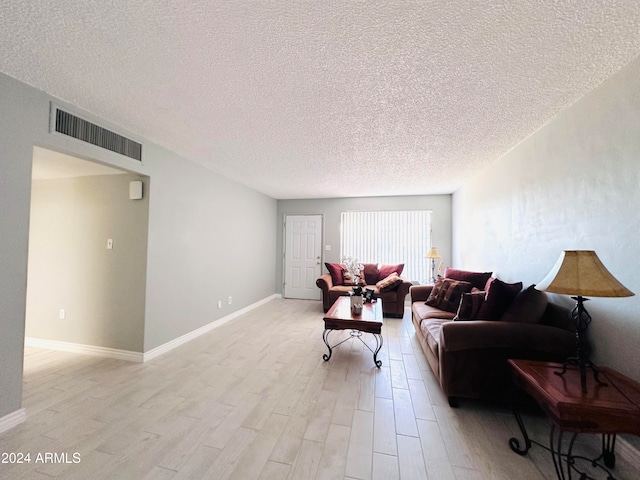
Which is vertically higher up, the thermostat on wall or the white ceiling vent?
the white ceiling vent

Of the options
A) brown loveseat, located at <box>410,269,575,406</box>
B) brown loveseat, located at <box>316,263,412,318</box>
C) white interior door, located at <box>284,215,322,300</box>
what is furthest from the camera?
white interior door, located at <box>284,215,322,300</box>

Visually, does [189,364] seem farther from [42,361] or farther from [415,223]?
[415,223]

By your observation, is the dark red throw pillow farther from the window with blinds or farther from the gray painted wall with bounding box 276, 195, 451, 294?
the gray painted wall with bounding box 276, 195, 451, 294

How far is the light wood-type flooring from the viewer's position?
142cm

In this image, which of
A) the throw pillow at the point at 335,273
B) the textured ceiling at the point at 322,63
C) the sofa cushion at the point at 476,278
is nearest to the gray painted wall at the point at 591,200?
the textured ceiling at the point at 322,63

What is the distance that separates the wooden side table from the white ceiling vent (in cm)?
374

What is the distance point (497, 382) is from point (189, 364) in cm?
285

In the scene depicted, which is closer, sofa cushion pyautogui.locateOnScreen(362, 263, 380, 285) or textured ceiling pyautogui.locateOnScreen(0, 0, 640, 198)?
textured ceiling pyautogui.locateOnScreen(0, 0, 640, 198)

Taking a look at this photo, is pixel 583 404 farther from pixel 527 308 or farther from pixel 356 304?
pixel 356 304

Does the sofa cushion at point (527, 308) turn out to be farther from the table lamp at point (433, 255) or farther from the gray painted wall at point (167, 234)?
the gray painted wall at point (167, 234)

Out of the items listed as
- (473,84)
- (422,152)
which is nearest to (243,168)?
(422,152)

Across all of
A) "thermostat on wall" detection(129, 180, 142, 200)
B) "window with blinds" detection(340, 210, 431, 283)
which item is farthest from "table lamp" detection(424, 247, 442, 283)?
"thermostat on wall" detection(129, 180, 142, 200)

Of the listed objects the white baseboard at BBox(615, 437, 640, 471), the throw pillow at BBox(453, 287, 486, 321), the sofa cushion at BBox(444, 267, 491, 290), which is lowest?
the white baseboard at BBox(615, 437, 640, 471)

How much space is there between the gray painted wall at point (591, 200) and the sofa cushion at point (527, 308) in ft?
0.71
